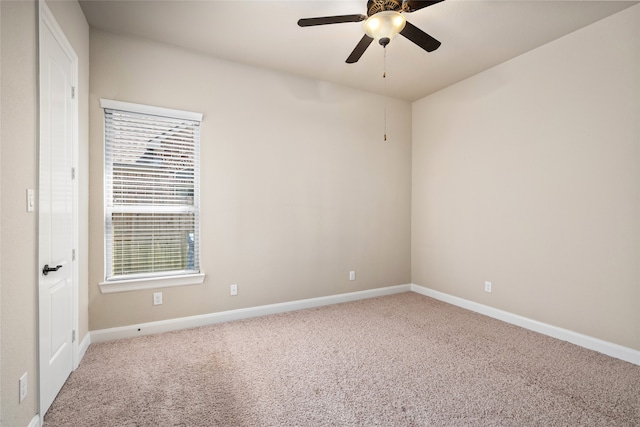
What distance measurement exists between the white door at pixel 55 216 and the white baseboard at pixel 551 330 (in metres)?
4.08

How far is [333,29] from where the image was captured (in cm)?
286

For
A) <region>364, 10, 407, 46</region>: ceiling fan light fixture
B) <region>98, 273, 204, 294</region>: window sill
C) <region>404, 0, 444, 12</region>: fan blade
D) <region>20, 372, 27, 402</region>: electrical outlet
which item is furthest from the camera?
<region>98, 273, 204, 294</region>: window sill

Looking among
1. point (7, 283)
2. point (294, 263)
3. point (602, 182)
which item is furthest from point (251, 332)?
point (602, 182)

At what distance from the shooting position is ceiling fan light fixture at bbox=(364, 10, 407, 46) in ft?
6.90

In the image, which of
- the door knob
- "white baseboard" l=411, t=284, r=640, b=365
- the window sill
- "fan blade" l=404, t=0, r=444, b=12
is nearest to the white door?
the door knob

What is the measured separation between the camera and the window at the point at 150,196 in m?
2.94

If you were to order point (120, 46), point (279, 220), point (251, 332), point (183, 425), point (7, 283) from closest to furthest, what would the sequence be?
point (7, 283)
point (183, 425)
point (120, 46)
point (251, 332)
point (279, 220)

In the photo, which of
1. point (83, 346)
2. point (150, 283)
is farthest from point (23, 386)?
point (150, 283)

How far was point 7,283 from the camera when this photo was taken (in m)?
1.43

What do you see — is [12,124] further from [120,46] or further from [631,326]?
[631,326]

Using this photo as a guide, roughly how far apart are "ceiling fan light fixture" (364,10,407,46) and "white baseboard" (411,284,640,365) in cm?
316

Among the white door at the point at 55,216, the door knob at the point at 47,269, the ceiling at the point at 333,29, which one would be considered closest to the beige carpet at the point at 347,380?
the white door at the point at 55,216

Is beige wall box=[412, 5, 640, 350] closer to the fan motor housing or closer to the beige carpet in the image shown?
the beige carpet

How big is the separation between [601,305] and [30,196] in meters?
4.32
